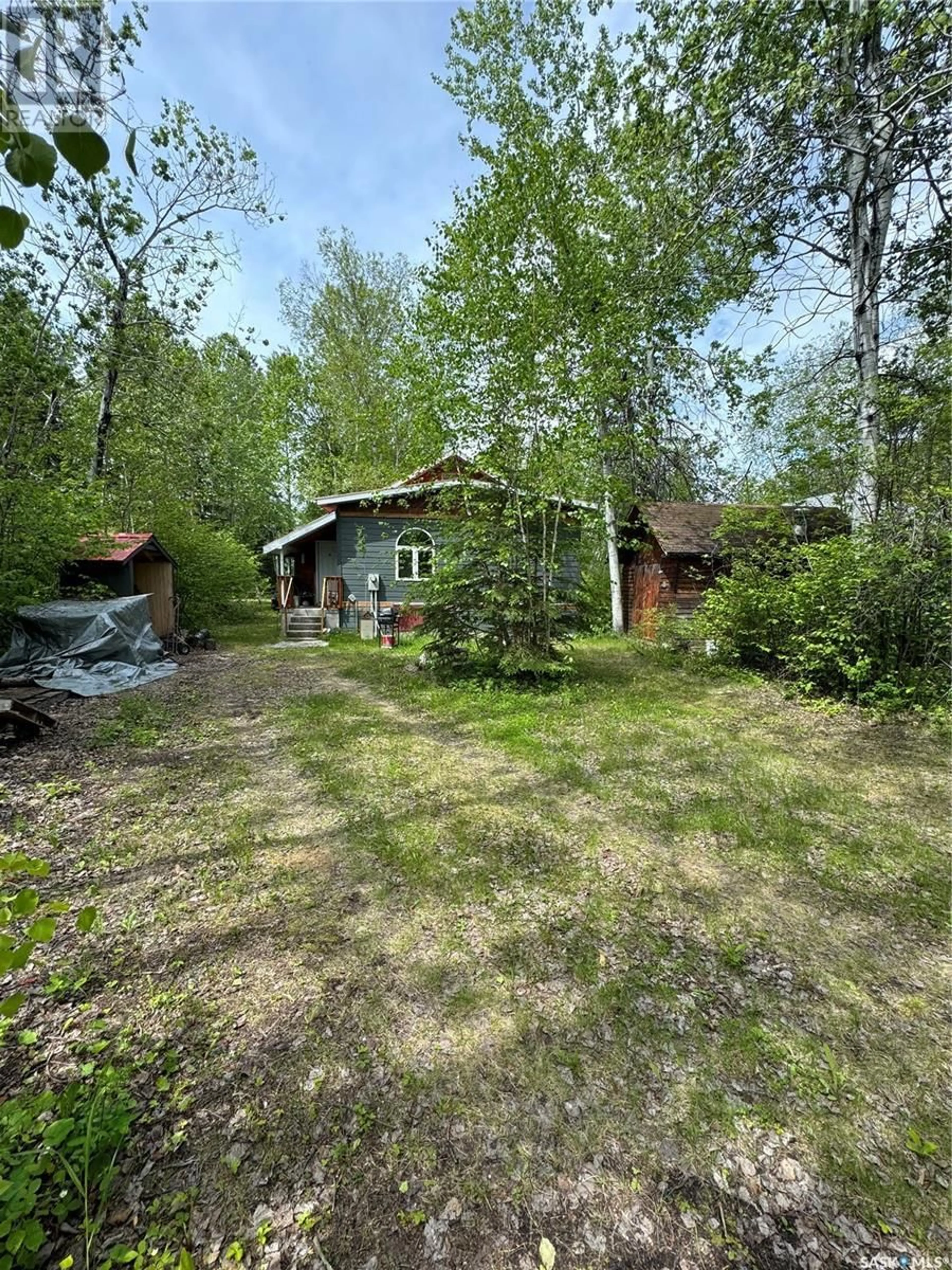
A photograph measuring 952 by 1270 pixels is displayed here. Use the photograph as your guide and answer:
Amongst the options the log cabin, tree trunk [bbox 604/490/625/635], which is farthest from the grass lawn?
tree trunk [bbox 604/490/625/635]

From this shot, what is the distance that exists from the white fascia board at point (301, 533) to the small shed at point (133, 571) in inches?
95.5

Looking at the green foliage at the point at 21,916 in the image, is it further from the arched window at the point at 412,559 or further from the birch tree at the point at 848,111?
the arched window at the point at 412,559

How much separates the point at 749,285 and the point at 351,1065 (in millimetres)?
10346

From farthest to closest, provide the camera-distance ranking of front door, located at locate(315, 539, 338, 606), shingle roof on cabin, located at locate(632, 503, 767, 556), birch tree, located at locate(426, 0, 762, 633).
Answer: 1. front door, located at locate(315, 539, 338, 606)
2. shingle roof on cabin, located at locate(632, 503, 767, 556)
3. birch tree, located at locate(426, 0, 762, 633)

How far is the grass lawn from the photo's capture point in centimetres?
154

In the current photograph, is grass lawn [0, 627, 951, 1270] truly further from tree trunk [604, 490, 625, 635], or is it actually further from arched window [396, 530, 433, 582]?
arched window [396, 530, 433, 582]

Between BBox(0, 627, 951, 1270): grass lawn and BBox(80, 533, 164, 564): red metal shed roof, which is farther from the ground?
BBox(80, 533, 164, 564): red metal shed roof

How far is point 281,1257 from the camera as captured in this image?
1.43 meters

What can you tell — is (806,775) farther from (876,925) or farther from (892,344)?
(892,344)

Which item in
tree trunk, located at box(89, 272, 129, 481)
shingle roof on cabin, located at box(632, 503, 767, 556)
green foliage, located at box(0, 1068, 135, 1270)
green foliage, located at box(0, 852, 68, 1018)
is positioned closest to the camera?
green foliage, located at box(0, 852, 68, 1018)

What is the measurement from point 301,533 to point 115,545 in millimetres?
4215

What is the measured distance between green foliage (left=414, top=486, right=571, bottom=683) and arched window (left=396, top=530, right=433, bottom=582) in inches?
207

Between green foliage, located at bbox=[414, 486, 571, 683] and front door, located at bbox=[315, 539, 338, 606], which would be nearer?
green foliage, located at bbox=[414, 486, 571, 683]

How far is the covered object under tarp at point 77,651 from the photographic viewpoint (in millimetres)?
7273
